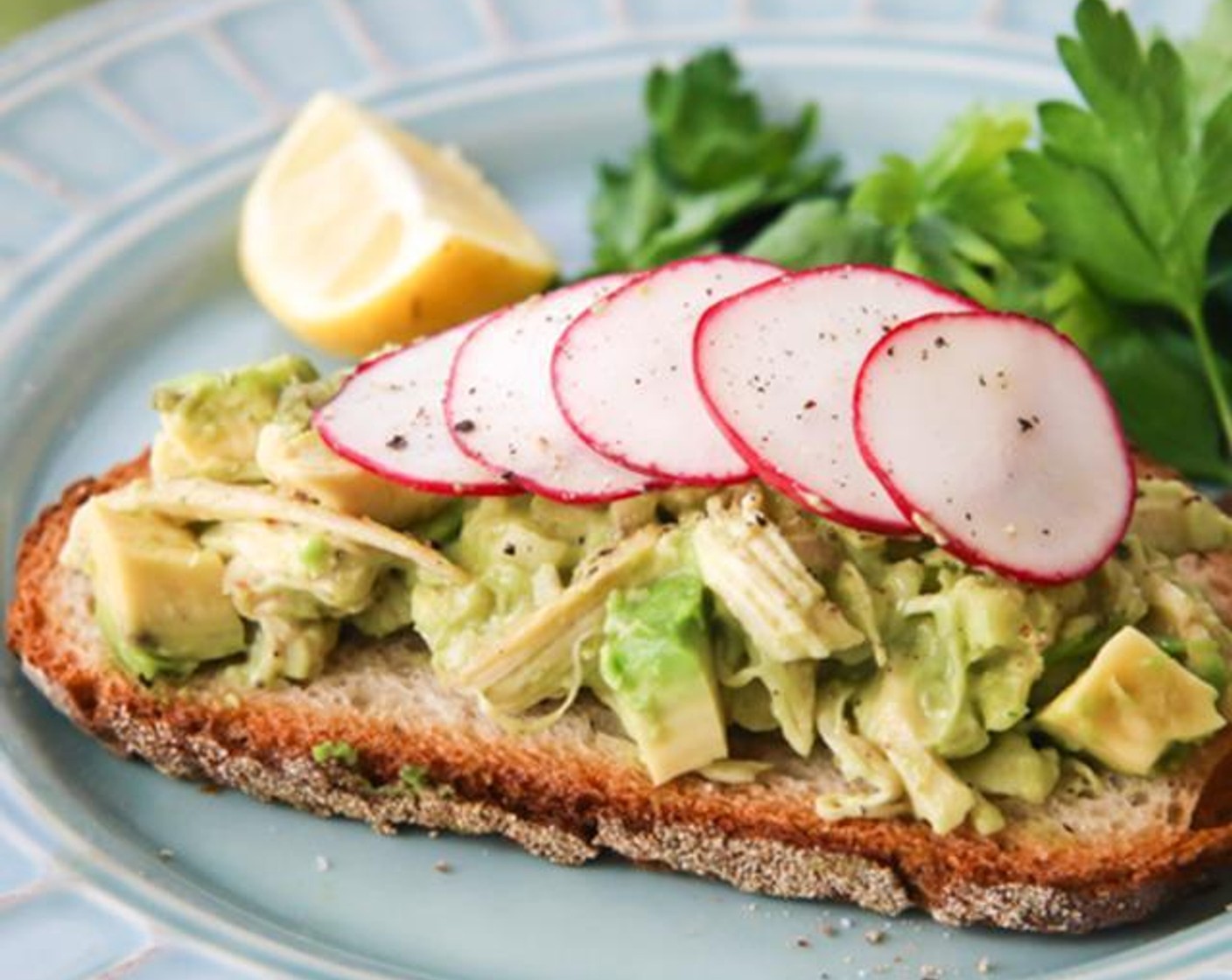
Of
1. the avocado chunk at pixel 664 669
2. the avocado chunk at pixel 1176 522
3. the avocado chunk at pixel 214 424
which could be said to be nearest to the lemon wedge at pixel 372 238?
the avocado chunk at pixel 214 424

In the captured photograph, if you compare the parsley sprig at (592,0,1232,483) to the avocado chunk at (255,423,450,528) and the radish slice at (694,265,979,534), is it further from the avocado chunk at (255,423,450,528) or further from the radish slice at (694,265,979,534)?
the avocado chunk at (255,423,450,528)

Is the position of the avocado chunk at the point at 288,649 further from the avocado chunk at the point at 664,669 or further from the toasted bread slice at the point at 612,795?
the avocado chunk at the point at 664,669

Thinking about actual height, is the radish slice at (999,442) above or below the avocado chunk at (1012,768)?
above

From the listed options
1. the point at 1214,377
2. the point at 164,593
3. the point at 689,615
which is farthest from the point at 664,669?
the point at 1214,377

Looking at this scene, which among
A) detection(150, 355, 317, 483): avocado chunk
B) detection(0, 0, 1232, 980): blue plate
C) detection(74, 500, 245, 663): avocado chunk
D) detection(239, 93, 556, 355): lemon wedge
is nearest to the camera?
detection(0, 0, 1232, 980): blue plate

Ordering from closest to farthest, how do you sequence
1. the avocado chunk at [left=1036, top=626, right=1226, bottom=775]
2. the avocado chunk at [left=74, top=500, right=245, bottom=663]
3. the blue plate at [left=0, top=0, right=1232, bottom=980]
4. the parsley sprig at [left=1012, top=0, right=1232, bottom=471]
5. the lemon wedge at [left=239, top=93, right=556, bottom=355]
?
1. the avocado chunk at [left=1036, top=626, right=1226, bottom=775]
2. the blue plate at [left=0, top=0, right=1232, bottom=980]
3. the avocado chunk at [left=74, top=500, right=245, bottom=663]
4. the parsley sprig at [left=1012, top=0, right=1232, bottom=471]
5. the lemon wedge at [left=239, top=93, right=556, bottom=355]

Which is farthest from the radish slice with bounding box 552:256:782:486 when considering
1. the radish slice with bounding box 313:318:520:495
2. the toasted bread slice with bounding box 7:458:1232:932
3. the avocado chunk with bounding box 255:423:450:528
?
the toasted bread slice with bounding box 7:458:1232:932

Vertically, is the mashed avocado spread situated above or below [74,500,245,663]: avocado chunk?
below
